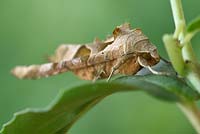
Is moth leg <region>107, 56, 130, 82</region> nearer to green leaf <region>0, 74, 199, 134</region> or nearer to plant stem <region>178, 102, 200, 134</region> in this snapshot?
green leaf <region>0, 74, 199, 134</region>

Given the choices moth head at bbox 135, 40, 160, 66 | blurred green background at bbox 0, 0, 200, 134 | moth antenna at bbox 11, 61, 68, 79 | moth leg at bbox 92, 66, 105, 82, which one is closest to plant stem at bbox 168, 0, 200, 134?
moth head at bbox 135, 40, 160, 66

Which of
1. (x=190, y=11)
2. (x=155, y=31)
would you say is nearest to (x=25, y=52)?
(x=155, y=31)

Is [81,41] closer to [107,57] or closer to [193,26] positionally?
[107,57]

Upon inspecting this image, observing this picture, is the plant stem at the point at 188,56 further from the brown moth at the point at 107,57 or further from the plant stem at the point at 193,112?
the brown moth at the point at 107,57

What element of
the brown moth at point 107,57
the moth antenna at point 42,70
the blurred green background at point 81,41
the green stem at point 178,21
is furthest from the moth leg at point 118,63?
the blurred green background at point 81,41

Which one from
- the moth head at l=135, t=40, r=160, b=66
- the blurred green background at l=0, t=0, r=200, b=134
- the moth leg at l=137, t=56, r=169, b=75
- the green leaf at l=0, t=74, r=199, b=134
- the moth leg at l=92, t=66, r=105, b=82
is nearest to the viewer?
the green leaf at l=0, t=74, r=199, b=134

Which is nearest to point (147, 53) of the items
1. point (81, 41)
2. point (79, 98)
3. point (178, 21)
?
point (178, 21)
